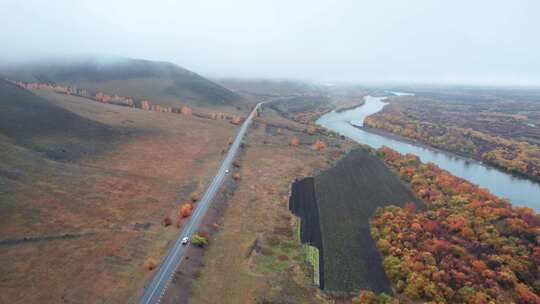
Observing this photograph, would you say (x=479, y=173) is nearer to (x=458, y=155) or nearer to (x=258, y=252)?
(x=458, y=155)

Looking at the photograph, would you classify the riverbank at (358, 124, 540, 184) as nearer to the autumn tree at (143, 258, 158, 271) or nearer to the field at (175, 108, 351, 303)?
the field at (175, 108, 351, 303)

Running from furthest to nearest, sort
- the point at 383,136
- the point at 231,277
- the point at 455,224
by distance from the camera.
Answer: the point at 383,136 → the point at 455,224 → the point at 231,277

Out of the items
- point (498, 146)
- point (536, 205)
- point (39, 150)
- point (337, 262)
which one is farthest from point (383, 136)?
point (39, 150)

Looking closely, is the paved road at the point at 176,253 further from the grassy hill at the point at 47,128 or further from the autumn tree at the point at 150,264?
the grassy hill at the point at 47,128

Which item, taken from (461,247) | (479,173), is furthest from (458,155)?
(461,247)

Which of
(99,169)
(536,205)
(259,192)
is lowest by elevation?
(536,205)

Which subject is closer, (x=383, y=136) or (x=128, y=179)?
(x=128, y=179)

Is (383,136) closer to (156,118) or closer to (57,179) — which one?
(156,118)

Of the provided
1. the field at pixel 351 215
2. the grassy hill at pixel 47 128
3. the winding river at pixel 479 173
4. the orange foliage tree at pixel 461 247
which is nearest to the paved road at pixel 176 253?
the field at pixel 351 215
